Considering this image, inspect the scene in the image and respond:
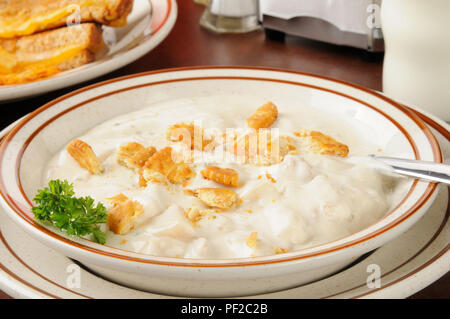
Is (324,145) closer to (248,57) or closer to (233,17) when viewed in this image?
(248,57)

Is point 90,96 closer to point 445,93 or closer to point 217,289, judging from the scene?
point 217,289

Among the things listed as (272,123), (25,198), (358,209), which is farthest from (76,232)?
(272,123)

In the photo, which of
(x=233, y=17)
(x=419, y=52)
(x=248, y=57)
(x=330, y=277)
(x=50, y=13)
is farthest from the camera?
(x=233, y=17)

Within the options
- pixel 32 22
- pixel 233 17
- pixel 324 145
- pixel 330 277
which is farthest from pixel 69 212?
pixel 233 17

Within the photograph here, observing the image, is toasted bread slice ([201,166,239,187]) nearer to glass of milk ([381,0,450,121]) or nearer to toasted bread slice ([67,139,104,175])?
toasted bread slice ([67,139,104,175])

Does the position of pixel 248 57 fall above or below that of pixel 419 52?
below

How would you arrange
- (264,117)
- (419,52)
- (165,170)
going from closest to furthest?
(165,170), (264,117), (419,52)

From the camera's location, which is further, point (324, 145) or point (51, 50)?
point (51, 50)
